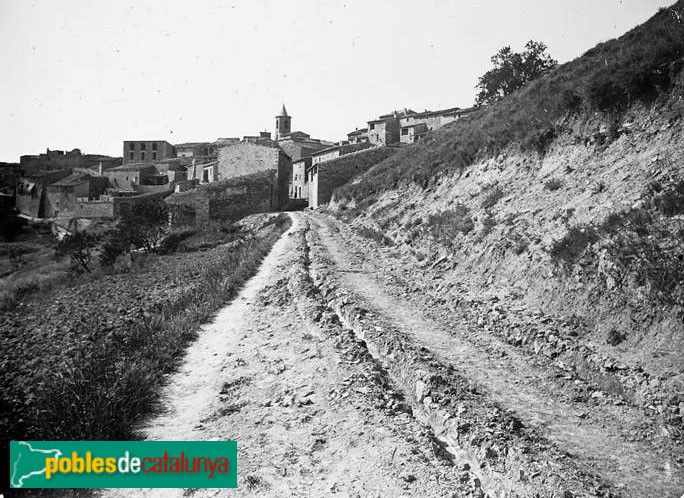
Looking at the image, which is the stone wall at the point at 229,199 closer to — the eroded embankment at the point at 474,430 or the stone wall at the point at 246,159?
the stone wall at the point at 246,159

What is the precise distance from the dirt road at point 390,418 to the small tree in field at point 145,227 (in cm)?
2430

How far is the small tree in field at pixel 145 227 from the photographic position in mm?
32750

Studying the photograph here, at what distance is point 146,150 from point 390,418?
9481 cm

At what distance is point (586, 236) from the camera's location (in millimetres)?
9867

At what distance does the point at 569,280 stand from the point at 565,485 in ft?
18.7

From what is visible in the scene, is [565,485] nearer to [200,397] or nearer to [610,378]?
[610,378]

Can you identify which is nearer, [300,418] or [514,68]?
[300,418]

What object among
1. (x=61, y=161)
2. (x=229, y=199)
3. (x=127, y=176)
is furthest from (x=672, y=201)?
(x=61, y=161)

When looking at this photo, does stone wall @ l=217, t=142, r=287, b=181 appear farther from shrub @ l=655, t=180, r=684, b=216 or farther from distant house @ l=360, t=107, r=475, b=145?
shrub @ l=655, t=180, r=684, b=216

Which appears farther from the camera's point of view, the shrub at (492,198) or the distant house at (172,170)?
the distant house at (172,170)

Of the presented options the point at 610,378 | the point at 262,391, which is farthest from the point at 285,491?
the point at 610,378

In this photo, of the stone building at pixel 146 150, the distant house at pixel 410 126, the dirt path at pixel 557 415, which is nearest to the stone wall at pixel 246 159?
the distant house at pixel 410 126

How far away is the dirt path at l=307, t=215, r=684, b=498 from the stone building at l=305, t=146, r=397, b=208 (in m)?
38.9

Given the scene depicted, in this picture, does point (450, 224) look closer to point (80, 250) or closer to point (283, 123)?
point (80, 250)
